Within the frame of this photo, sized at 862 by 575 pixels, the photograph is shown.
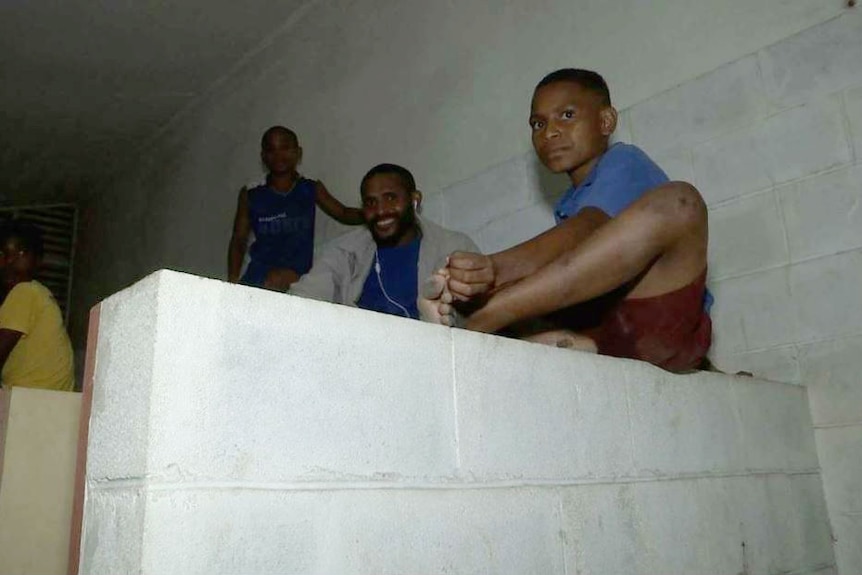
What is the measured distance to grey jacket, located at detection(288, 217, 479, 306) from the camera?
7.05ft

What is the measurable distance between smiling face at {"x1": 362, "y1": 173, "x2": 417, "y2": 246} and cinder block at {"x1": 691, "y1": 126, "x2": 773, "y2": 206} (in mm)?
911

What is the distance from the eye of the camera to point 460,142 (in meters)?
2.48

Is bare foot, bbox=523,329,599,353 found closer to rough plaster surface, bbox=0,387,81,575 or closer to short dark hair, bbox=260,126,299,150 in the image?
rough plaster surface, bbox=0,387,81,575

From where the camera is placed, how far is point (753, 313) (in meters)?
1.67

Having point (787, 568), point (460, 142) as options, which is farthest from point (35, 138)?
point (787, 568)

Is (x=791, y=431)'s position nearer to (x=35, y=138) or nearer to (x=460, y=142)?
(x=460, y=142)

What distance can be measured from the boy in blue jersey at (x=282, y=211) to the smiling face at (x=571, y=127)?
56.6 inches

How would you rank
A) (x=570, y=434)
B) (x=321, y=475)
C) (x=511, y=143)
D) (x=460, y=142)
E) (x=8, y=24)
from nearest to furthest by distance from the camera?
(x=321, y=475) < (x=570, y=434) < (x=511, y=143) < (x=460, y=142) < (x=8, y=24)

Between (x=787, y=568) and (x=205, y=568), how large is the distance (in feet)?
3.86

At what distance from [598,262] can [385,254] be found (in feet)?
4.10

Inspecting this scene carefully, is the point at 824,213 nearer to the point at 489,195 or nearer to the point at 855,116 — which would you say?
the point at 855,116

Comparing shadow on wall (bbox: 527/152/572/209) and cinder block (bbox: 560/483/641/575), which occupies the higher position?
shadow on wall (bbox: 527/152/572/209)

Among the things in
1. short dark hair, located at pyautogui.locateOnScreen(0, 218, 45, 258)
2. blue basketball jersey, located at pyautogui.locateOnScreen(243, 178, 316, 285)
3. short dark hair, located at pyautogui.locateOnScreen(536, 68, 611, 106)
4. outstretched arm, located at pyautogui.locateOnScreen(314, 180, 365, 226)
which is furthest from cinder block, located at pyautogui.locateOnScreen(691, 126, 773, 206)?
short dark hair, located at pyautogui.locateOnScreen(0, 218, 45, 258)

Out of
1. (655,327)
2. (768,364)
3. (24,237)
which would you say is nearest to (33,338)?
(24,237)
